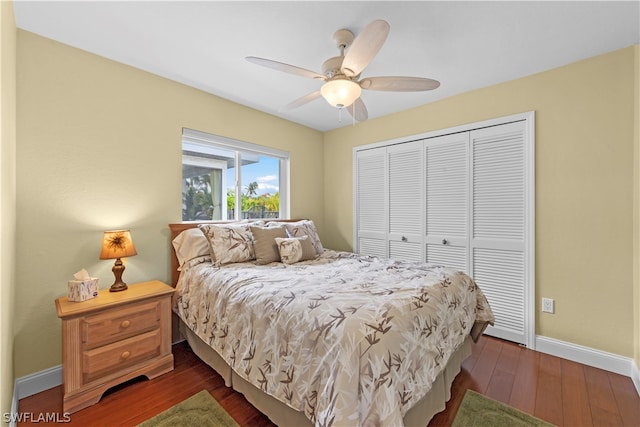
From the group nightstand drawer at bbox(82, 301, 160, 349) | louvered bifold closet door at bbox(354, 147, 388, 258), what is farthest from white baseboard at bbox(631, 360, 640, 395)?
nightstand drawer at bbox(82, 301, 160, 349)

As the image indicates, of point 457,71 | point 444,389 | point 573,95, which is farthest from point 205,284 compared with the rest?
point 573,95

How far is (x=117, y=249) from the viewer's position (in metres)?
1.95

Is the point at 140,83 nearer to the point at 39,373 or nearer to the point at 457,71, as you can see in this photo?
the point at 39,373

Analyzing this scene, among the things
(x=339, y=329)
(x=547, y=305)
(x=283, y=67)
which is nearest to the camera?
(x=339, y=329)

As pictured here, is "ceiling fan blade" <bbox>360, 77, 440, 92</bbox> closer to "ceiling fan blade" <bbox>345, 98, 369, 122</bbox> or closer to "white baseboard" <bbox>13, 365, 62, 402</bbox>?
"ceiling fan blade" <bbox>345, 98, 369, 122</bbox>

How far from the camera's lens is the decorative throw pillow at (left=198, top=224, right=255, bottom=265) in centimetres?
235

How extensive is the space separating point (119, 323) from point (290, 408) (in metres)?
1.34

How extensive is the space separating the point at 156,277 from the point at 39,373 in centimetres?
91

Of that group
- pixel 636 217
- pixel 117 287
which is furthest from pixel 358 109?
pixel 117 287

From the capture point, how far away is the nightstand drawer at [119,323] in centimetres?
171

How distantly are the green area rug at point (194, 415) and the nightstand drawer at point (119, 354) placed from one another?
19.4 inches

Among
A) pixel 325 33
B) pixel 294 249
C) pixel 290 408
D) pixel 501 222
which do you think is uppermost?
pixel 325 33

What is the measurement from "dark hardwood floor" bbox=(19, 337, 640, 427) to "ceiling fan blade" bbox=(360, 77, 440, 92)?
6.97 ft

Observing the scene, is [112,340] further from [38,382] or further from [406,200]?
[406,200]
